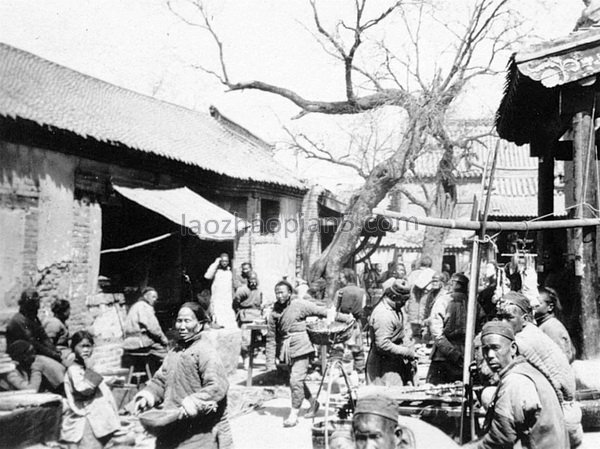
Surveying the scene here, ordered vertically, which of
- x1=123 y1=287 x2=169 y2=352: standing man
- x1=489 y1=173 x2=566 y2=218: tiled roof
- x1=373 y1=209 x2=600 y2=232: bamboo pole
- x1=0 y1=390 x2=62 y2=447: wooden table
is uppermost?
x1=489 y1=173 x2=566 y2=218: tiled roof

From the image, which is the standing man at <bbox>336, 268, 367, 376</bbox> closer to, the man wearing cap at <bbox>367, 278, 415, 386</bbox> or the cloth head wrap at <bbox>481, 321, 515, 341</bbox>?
the man wearing cap at <bbox>367, 278, 415, 386</bbox>

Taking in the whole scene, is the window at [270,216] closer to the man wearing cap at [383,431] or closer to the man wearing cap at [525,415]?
the man wearing cap at [525,415]

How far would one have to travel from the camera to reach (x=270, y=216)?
58.8 feet

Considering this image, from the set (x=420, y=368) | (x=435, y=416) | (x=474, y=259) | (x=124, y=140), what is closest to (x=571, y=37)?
(x=474, y=259)

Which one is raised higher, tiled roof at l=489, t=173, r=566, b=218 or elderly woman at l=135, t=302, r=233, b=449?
tiled roof at l=489, t=173, r=566, b=218

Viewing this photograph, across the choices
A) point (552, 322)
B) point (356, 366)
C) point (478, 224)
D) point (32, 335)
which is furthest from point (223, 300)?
point (478, 224)

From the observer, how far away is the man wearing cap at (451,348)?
21.6 feet

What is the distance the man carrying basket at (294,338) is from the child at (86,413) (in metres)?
2.49

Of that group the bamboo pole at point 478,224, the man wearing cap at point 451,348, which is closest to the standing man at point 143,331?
the man wearing cap at point 451,348

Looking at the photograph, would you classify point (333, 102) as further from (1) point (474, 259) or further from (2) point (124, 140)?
(1) point (474, 259)

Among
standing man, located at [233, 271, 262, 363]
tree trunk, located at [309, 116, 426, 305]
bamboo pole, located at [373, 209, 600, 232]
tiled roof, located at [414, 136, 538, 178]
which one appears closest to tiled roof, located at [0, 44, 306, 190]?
tree trunk, located at [309, 116, 426, 305]

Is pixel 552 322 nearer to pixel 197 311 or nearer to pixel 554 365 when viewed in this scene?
pixel 554 365

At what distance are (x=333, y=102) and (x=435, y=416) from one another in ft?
46.5

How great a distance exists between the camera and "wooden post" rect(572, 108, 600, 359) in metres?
5.95
